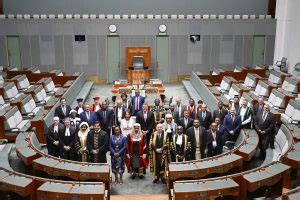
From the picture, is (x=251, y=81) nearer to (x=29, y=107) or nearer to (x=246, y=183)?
(x=29, y=107)

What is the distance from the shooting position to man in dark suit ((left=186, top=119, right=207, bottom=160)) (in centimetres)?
1002

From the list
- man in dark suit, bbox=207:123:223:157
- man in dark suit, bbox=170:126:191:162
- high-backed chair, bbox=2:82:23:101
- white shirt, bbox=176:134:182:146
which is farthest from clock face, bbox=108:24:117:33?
white shirt, bbox=176:134:182:146

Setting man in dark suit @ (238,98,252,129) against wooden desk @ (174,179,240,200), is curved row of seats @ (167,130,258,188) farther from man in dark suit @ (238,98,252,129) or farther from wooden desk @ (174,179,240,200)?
man in dark suit @ (238,98,252,129)

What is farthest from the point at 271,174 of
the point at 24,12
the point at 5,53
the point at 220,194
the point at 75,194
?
the point at 24,12

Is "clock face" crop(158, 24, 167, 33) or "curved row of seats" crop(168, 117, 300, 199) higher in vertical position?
"clock face" crop(158, 24, 167, 33)

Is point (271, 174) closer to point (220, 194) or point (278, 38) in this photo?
point (220, 194)

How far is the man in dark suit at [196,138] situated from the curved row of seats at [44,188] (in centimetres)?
289

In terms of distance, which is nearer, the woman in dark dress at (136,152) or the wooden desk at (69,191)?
the wooden desk at (69,191)

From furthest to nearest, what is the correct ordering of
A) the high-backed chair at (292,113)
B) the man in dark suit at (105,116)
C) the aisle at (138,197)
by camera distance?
the high-backed chair at (292,113), the man in dark suit at (105,116), the aisle at (138,197)

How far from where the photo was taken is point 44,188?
743 cm

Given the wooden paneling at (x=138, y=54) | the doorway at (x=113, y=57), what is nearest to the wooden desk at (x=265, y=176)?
the wooden paneling at (x=138, y=54)

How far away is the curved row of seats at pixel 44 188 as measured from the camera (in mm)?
7273

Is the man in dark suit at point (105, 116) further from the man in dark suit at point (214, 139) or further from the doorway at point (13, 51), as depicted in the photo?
the doorway at point (13, 51)

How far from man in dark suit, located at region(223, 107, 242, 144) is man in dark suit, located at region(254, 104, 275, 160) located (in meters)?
0.51
